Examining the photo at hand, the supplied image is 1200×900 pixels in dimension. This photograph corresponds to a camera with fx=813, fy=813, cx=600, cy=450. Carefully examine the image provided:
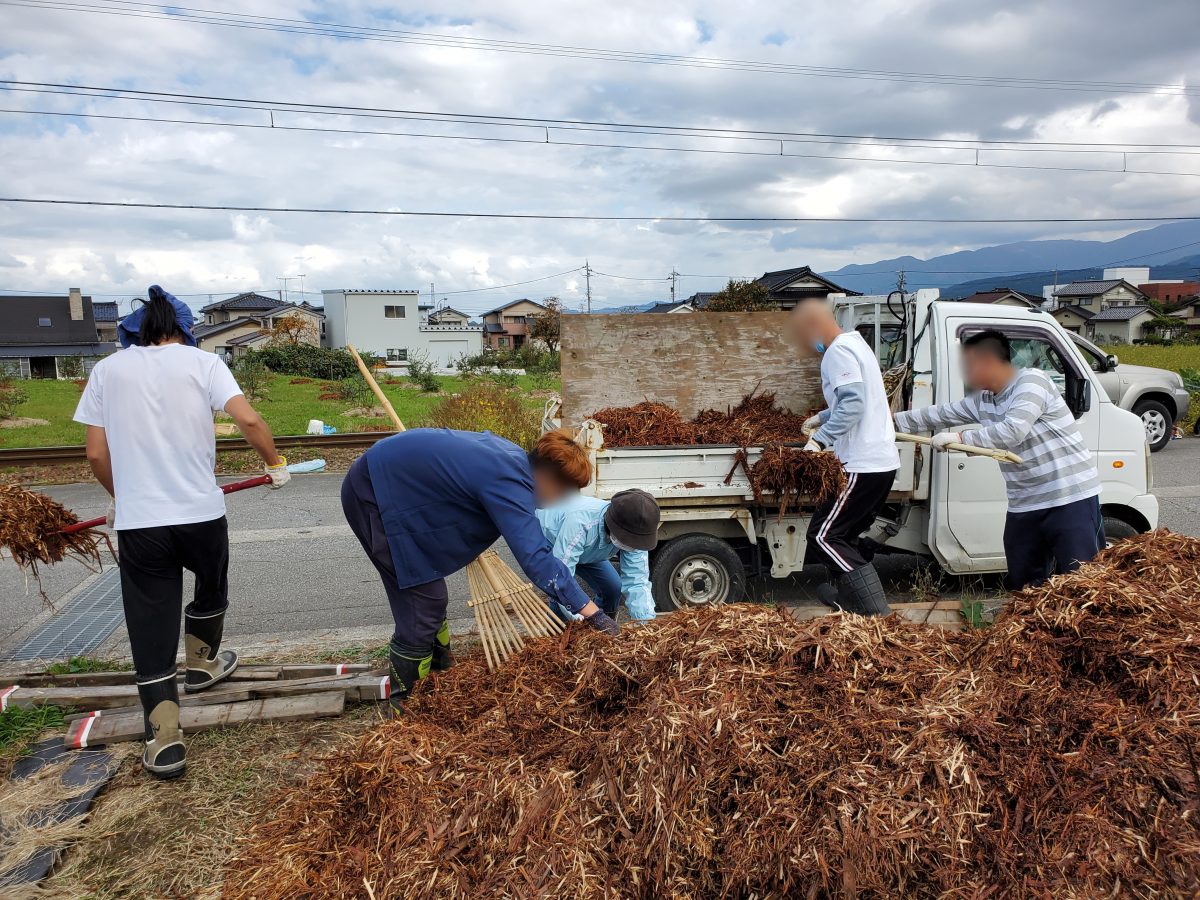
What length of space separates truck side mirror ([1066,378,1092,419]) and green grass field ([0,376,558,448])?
11.3 metres

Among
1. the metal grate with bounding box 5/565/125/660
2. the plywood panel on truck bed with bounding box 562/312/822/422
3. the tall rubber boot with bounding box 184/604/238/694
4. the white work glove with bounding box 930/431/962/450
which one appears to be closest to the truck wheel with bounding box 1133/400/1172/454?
the plywood panel on truck bed with bounding box 562/312/822/422

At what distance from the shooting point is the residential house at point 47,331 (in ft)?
177

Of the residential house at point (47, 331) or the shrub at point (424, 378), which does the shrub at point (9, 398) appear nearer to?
the shrub at point (424, 378)

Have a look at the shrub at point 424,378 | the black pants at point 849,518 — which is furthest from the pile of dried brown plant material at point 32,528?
the shrub at point 424,378

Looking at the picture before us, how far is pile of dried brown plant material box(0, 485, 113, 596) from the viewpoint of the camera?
3881 mm

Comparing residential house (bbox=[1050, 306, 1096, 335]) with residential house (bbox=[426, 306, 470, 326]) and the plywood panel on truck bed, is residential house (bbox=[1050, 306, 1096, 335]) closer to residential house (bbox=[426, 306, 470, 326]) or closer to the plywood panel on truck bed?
residential house (bbox=[426, 306, 470, 326])

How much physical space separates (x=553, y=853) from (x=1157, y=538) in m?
2.71

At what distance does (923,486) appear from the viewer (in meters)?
5.44

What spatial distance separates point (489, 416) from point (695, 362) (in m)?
6.85

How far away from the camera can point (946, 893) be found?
1985 mm

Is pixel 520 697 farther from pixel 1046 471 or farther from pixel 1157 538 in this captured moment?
pixel 1046 471

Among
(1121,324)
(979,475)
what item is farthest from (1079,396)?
(1121,324)

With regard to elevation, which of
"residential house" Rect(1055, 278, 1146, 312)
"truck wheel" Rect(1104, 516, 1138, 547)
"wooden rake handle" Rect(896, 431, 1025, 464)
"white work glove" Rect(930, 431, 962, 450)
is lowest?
"truck wheel" Rect(1104, 516, 1138, 547)

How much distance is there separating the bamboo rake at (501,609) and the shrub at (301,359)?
95.3 ft
